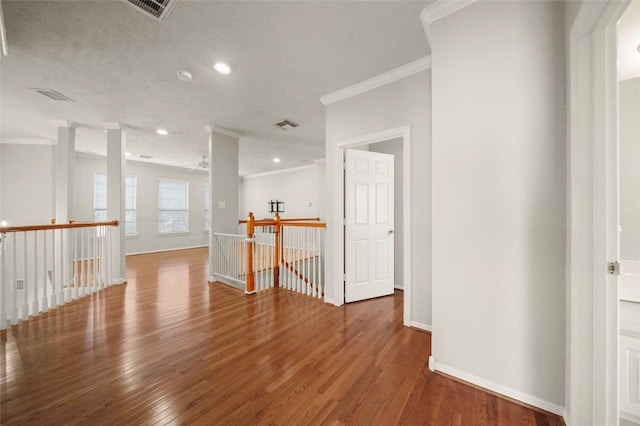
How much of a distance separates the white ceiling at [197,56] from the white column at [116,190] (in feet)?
1.04

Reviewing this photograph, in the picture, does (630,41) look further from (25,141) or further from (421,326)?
(25,141)

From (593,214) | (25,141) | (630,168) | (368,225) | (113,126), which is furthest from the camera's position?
(25,141)

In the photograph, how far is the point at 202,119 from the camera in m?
3.98

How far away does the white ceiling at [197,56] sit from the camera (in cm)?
183

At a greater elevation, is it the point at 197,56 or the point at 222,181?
the point at 197,56

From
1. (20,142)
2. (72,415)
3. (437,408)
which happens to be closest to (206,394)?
(72,415)

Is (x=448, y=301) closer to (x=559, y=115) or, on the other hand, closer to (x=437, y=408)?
(x=437, y=408)

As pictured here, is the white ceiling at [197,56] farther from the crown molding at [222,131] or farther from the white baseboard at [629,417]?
the white baseboard at [629,417]

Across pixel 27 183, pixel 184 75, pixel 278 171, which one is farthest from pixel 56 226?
pixel 278 171

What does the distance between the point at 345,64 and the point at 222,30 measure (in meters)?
1.21

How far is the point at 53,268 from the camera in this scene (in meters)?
2.97

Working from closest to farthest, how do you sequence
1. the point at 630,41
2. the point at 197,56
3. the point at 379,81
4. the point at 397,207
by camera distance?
1. the point at 630,41
2. the point at 197,56
3. the point at 379,81
4. the point at 397,207

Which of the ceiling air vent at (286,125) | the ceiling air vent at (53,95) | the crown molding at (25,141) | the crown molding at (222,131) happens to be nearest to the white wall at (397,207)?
the ceiling air vent at (286,125)

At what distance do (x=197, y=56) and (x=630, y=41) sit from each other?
3.38 metres
